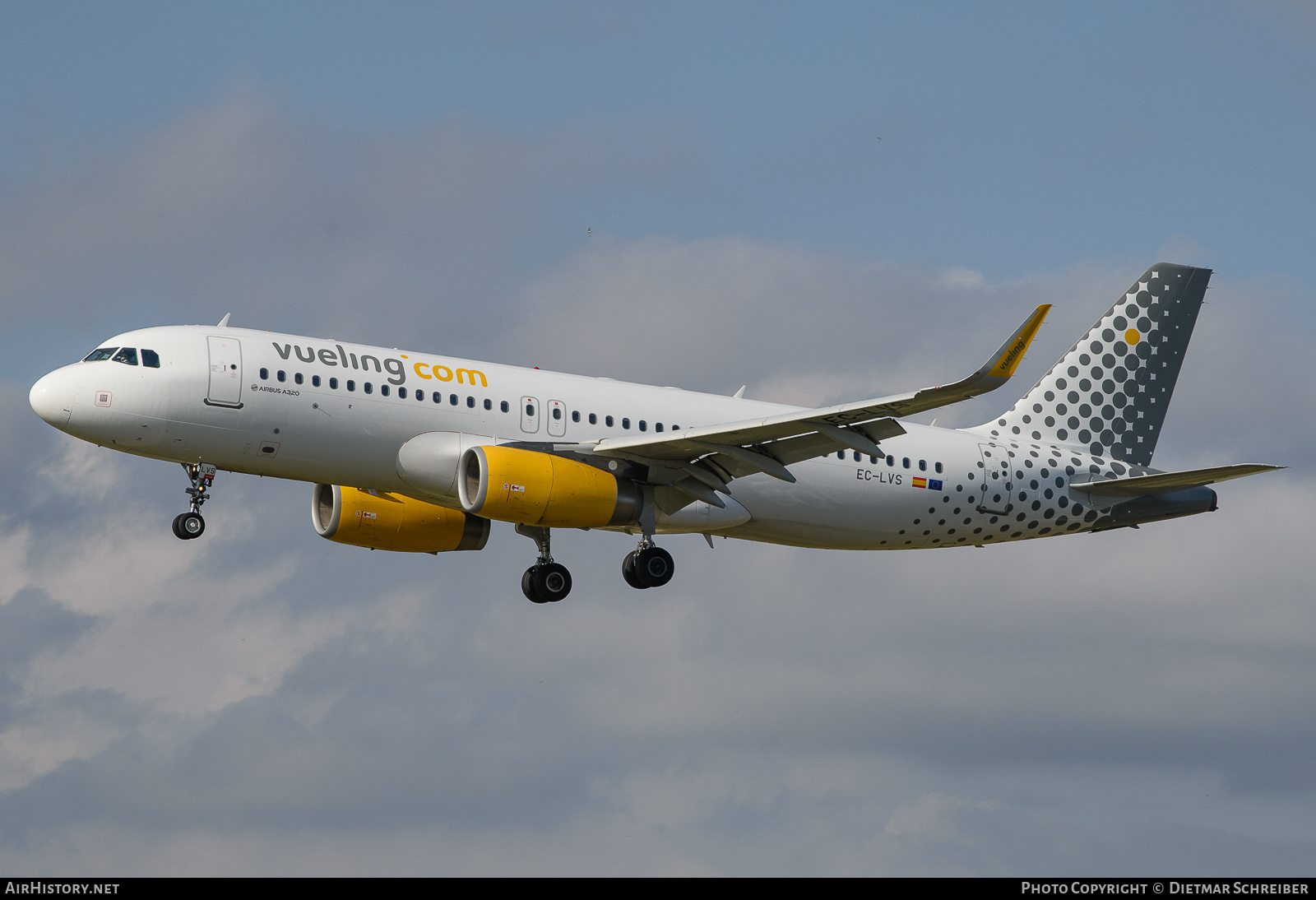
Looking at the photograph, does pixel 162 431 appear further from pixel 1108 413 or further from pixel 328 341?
pixel 1108 413

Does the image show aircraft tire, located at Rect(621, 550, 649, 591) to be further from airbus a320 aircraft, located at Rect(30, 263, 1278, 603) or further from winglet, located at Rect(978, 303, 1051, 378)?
winglet, located at Rect(978, 303, 1051, 378)

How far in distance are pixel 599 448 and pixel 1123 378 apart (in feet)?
58.3

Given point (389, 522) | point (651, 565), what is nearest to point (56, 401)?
point (389, 522)

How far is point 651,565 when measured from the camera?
133ft

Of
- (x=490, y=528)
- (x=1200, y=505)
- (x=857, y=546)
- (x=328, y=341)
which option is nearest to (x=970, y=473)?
(x=857, y=546)

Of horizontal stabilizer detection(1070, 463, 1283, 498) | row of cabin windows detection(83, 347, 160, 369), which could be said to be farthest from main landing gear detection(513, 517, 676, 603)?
horizontal stabilizer detection(1070, 463, 1283, 498)

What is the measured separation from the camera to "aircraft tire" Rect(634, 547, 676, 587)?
133 ft

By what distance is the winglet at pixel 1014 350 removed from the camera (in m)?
32.0

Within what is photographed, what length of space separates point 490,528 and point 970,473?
42.6 ft

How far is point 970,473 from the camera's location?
145 ft

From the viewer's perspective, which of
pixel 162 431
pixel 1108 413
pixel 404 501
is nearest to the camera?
pixel 162 431

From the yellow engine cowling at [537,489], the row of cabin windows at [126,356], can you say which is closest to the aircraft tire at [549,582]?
the yellow engine cowling at [537,489]

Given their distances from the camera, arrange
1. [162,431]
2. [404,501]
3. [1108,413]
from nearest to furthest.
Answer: [162,431], [404,501], [1108,413]

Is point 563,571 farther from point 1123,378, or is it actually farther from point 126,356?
point 1123,378
